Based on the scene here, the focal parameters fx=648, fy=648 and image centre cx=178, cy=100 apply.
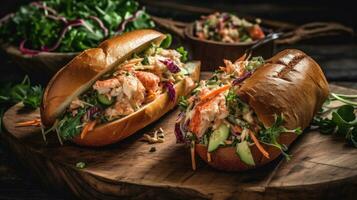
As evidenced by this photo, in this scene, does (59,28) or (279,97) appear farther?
(59,28)

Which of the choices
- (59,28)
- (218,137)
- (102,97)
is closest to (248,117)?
(218,137)

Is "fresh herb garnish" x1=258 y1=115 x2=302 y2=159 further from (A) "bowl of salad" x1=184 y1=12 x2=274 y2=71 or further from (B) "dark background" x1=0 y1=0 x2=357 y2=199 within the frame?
(A) "bowl of salad" x1=184 y1=12 x2=274 y2=71

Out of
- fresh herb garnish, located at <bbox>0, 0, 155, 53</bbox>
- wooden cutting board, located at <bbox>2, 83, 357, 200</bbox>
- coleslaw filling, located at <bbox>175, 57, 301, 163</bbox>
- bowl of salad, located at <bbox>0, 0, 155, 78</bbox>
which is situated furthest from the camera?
fresh herb garnish, located at <bbox>0, 0, 155, 53</bbox>

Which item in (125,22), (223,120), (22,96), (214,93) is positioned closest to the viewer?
(223,120)

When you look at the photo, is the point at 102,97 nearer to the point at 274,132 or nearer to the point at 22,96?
the point at 274,132

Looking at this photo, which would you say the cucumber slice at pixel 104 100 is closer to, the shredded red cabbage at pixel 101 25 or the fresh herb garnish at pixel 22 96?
the fresh herb garnish at pixel 22 96

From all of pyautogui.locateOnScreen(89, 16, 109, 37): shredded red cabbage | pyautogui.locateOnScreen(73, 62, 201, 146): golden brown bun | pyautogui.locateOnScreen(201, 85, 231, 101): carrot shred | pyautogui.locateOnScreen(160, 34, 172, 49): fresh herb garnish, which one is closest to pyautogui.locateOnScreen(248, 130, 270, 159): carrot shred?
pyautogui.locateOnScreen(201, 85, 231, 101): carrot shred

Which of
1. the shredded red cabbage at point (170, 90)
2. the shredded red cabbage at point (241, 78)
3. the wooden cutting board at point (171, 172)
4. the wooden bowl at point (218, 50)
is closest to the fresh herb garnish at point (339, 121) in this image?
the wooden cutting board at point (171, 172)
